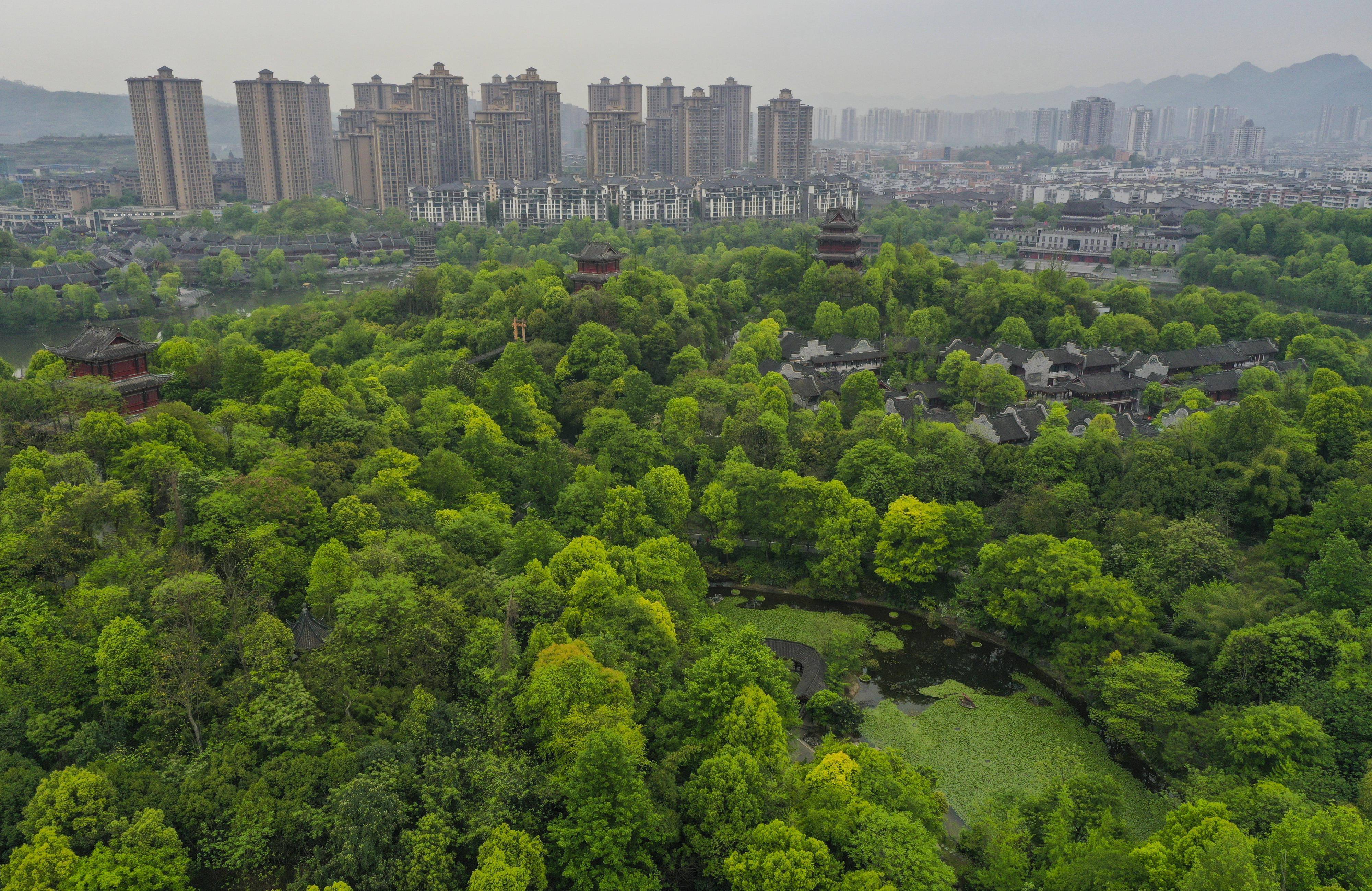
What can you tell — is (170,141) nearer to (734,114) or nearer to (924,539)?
(734,114)

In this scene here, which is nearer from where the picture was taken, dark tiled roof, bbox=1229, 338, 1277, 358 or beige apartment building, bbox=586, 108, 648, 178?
dark tiled roof, bbox=1229, 338, 1277, 358

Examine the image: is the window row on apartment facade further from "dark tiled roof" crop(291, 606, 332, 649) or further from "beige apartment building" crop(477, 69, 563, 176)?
"dark tiled roof" crop(291, 606, 332, 649)

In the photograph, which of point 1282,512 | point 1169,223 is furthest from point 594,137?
point 1282,512

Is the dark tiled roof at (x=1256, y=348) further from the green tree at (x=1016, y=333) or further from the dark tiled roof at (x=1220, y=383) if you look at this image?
the green tree at (x=1016, y=333)

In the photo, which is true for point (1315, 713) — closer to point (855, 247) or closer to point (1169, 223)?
point (855, 247)

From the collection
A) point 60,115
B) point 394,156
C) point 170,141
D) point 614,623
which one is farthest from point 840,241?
point 60,115

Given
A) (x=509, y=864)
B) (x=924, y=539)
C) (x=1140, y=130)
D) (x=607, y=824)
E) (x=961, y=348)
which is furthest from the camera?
(x=1140, y=130)

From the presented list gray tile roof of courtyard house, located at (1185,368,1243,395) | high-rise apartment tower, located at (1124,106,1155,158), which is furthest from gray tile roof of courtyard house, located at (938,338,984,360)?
high-rise apartment tower, located at (1124,106,1155,158)

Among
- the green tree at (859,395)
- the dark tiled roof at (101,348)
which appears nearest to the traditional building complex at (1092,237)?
the green tree at (859,395)
